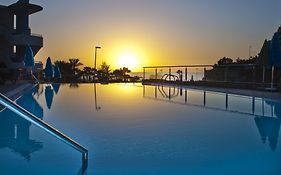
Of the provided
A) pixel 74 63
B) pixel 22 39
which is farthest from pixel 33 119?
pixel 74 63

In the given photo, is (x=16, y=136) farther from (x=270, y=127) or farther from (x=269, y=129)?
(x=270, y=127)

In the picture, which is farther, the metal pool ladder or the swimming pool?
the swimming pool

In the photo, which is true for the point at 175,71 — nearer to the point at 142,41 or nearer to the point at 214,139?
the point at 142,41

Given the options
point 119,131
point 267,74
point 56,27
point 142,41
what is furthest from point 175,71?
point 119,131

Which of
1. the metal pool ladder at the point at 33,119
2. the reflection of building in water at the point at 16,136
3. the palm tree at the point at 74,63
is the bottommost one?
the reflection of building in water at the point at 16,136

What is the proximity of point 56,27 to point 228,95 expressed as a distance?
39.2 feet

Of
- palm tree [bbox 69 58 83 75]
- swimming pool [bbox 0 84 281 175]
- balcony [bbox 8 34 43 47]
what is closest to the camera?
swimming pool [bbox 0 84 281 175]

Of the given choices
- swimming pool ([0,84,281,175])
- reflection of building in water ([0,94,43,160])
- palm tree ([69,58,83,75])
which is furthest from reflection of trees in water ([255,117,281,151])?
palm tree ([69,58,83,75])

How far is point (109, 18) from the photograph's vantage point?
17188 millimetres

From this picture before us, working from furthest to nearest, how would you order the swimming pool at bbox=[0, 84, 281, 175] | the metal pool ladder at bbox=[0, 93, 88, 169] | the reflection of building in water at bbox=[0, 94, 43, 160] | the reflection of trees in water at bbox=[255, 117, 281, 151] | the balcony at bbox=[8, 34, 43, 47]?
the balcony at bbox=[8, 34, 43, 47], the reflection of trees in water at bbox=[255, 117, 281, 151], the reflection of building in water at bbox=[0, 94, 43, 160], the swimming pool at bbox=[0, 84, 281, 175], the metal pool ladder at bbox=[0, 93, 88, 169]

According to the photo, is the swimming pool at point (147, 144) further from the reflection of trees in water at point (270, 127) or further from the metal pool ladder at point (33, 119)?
the metal pool ladder at point (33, 119)

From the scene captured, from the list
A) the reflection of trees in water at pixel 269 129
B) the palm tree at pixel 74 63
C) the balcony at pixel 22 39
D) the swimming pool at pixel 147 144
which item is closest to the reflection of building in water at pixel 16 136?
the swimming pool at pixel 147 144

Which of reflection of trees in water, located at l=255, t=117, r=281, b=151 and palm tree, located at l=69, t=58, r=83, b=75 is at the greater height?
palm tree, located at l=69, t=58, r=83, b=75

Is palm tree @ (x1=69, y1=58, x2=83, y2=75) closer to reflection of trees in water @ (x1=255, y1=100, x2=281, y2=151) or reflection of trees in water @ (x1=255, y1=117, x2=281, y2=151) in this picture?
reflection of trees in water @ (x1=255, y1=100, x2=281, y2=151)
